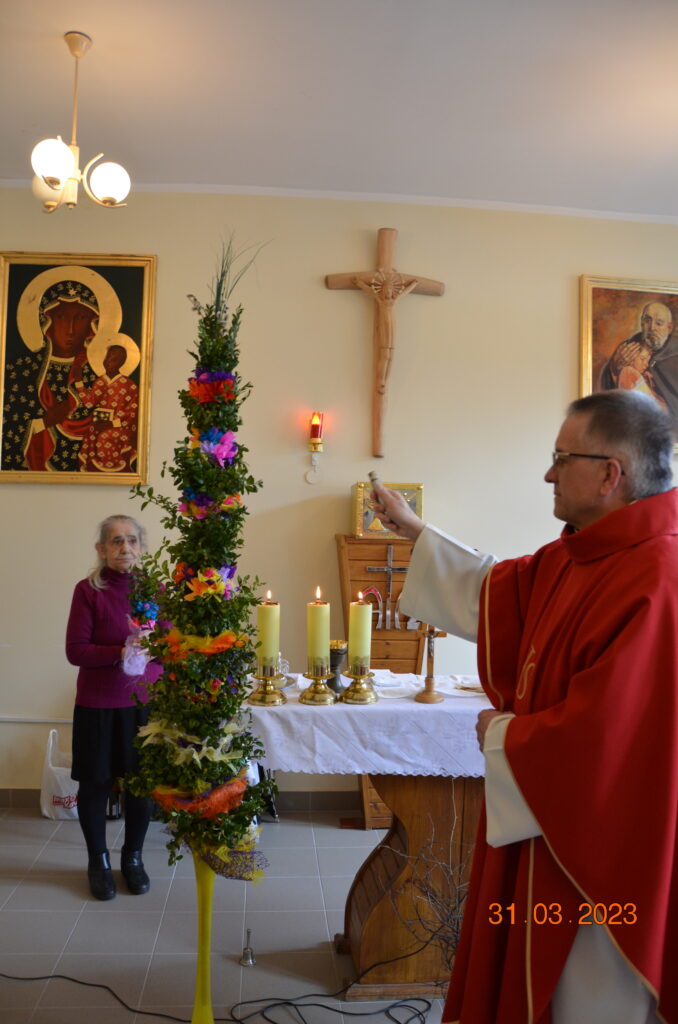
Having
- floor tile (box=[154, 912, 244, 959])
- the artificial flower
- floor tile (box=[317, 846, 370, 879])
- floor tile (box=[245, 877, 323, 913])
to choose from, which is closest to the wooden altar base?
floor tile (box=[154, 912, 244, 959])

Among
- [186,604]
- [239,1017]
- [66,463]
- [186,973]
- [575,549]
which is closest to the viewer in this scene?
[575,549]

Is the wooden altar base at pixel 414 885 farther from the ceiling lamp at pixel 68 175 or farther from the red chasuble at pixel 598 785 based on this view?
the ceiling lamp at pixel 68 175

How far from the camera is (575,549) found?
1914mm

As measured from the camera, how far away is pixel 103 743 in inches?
149

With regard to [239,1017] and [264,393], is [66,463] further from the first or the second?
[239,1017]

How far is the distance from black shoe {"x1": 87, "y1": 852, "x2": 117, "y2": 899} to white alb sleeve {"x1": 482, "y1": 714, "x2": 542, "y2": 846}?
255 cm

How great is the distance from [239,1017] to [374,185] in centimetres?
437

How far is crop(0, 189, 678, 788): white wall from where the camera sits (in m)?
4.94

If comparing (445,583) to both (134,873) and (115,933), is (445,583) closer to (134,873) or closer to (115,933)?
(115,933)

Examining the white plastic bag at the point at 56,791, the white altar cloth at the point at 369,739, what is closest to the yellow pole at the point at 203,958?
the white altar cloth at the point at 369,739

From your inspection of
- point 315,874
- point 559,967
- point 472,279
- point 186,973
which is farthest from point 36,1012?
point 472,279

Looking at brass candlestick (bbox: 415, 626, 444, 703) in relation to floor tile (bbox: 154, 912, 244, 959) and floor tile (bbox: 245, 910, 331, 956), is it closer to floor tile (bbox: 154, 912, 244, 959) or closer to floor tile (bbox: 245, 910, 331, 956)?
floor tile (bbox: 245, 910, 331, 956)

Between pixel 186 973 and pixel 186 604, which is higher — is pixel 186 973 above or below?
below

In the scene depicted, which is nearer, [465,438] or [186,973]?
[186,973]
